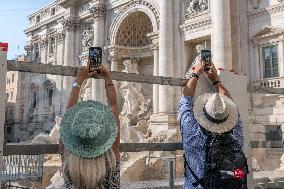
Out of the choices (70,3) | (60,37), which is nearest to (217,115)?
(70,3)

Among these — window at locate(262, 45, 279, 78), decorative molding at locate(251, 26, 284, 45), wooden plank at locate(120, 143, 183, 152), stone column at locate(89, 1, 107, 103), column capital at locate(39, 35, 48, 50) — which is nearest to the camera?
wooden plank at locate(120, 143, 183, 152)

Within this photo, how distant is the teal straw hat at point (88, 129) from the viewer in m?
2.08

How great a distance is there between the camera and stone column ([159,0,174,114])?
677 inches

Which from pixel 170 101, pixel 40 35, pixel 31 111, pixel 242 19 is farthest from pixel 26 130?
pixel 242 19

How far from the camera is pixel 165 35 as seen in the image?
698 inches

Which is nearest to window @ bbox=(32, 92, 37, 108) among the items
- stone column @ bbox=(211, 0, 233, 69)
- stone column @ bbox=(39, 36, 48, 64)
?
stone column @ bbox=(39, 36, 48, 64)

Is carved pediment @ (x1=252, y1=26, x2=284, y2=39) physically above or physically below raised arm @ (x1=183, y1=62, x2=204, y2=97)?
above

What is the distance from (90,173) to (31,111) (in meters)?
30.6

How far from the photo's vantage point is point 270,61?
14516 millimetres

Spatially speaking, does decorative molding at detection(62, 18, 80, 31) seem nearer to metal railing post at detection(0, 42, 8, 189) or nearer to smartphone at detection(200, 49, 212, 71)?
smartphone at detection(200, 49, 212, 71)

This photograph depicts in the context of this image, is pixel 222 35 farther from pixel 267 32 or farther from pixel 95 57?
pixel 95 57

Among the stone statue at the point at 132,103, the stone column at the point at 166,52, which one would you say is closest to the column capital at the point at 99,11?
the stone statue at the point at 132,103

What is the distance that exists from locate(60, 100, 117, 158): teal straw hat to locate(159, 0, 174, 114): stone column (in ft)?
49.0

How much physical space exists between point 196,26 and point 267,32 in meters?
3.70
